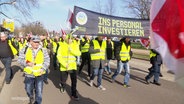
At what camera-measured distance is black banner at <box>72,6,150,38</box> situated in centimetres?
984

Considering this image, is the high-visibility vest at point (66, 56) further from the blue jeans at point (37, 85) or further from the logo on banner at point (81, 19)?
the blue jeans at point (37, 85)

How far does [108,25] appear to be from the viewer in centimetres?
1002

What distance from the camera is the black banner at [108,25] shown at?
9.84 metres

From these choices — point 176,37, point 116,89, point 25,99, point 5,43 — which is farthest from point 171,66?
point 5,43

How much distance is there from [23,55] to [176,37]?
16.3 ft

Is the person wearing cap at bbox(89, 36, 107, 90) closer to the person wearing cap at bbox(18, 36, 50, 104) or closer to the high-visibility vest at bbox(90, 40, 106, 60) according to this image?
the high-visibility vest at bbox(90, 40, 106, 60)

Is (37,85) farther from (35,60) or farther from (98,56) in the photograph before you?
(98,56)

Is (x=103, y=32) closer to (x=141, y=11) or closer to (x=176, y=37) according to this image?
(x=176, y=37)

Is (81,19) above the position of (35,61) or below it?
above

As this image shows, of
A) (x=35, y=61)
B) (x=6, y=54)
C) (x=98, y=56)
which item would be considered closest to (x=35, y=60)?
(x=35, y=61)

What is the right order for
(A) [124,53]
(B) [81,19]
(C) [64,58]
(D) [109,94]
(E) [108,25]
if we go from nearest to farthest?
(C) [64,58] < (D) [109,94] < (E) [108,25] < (B) [81,19] < (A) [124,53]

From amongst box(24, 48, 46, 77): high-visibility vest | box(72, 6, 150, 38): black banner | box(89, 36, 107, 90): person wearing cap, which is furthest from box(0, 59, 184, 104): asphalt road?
box(72, 6, 150, 38): black banner

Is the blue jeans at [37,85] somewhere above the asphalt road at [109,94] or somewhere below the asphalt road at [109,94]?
above

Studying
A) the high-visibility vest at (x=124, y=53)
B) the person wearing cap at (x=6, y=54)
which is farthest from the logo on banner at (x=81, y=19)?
the person wearing cap at (x=6, y=54)
